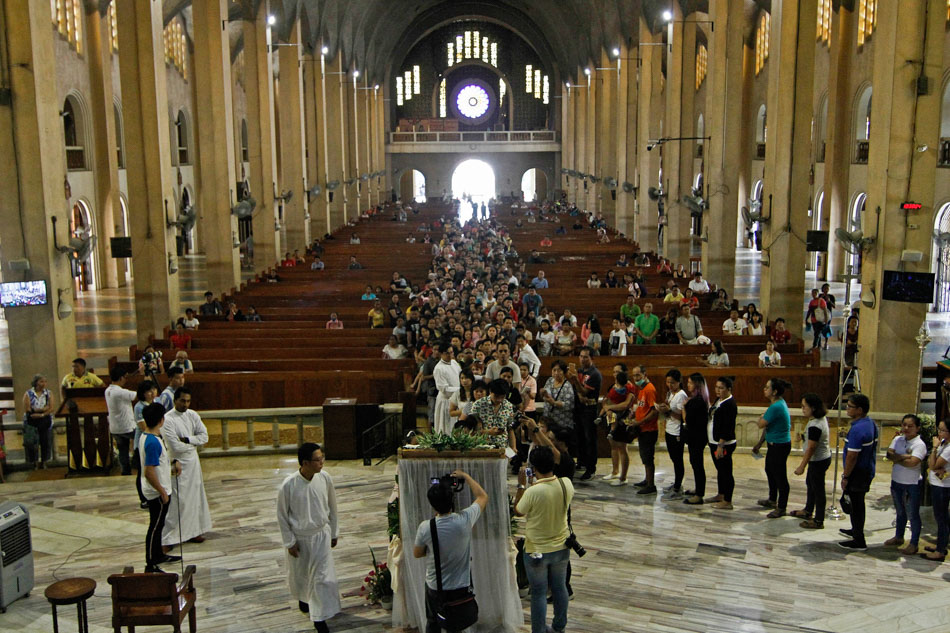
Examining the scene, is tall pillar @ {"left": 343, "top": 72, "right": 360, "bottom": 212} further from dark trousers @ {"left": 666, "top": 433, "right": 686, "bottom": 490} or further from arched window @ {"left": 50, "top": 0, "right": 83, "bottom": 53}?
Result: dark trousers @ {"left": 666, "top": 433, "right": 686, "bottom": 490}

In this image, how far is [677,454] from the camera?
27.8ft

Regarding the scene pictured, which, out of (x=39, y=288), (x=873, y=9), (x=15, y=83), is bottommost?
(x=39, y=288)

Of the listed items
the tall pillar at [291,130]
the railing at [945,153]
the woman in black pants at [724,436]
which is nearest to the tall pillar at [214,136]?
the tall pillar at [291,130]

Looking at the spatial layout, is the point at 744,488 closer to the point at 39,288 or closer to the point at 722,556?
the point at 722,556

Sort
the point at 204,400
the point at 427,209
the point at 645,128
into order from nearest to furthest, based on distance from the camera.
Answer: the point at 204,400, the point at 645,128, the point at 427,209

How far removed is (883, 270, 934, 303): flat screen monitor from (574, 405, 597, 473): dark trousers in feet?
17.5

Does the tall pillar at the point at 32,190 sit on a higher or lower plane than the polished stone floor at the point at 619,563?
higher

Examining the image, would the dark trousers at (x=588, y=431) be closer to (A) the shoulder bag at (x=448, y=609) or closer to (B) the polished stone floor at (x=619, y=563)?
(B) the polished stone floor at (x=619, y=563)

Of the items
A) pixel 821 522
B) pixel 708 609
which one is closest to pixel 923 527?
pixel 821 522

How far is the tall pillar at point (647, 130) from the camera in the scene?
27969 millimetres

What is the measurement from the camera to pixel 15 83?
1259 centimetres

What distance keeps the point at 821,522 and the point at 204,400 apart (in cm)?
798

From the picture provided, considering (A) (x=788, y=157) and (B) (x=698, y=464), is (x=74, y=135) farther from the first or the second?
(B) (x=698, y=464)

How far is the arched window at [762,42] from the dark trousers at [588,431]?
2626 cm
